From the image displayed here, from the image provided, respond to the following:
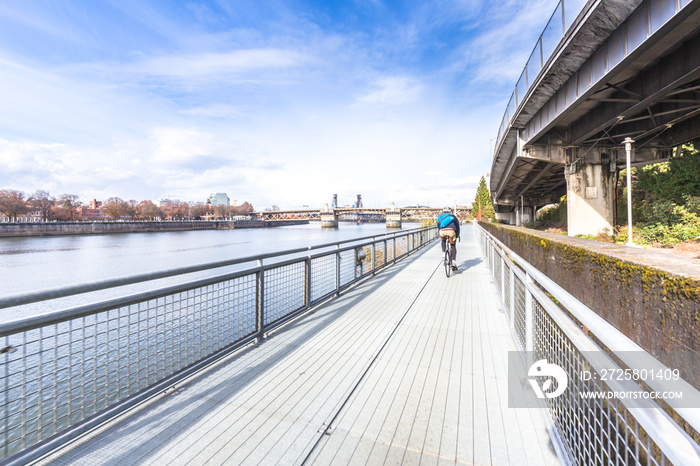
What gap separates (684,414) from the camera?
81 centimetres

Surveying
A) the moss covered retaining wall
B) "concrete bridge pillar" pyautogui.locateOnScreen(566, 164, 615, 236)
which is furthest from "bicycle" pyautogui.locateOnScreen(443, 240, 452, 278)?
"concrete bridge pillar" pyautogui.locateOnScreen(566, 164, 615, 236)

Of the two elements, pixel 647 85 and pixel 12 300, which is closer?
pixel 12 300

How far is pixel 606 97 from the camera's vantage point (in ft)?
34.0

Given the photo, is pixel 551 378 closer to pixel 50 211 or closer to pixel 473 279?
pixel 473 279

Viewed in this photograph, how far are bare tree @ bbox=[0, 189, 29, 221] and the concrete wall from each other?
87.3 meters

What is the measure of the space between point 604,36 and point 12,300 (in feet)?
37.1

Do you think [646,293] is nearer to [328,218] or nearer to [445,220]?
[445,220]

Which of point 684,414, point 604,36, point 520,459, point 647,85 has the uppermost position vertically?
point 604,36

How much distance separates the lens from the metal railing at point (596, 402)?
35.5 inches

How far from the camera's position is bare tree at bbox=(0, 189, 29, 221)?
6134cm

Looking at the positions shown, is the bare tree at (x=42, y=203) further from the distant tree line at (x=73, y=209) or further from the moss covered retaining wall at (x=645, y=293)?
the moss covered retaining wall at (x=645, y=293)

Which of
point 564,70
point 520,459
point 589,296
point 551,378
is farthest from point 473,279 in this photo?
point 564,70

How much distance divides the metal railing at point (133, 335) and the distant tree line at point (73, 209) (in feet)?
272

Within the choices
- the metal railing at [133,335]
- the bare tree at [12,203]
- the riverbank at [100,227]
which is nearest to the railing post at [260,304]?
the metal railing at [133,335]
